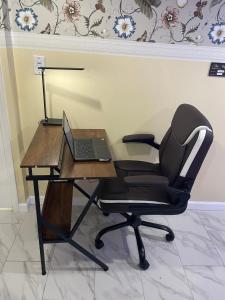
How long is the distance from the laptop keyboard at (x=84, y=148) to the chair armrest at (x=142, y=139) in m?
0.33

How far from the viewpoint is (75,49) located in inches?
62.7

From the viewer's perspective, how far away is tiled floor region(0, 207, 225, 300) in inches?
55.6

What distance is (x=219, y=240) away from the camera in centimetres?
186

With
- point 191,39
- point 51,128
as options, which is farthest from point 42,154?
point 191,39

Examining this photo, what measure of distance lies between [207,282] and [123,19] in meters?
1.77

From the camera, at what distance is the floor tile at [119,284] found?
1395 millimetres

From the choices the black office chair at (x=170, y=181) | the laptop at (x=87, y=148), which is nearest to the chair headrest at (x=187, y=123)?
the black office chair at (x=170, y=181)

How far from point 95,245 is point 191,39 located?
1575mm

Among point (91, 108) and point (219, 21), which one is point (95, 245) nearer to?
point (91, 108)

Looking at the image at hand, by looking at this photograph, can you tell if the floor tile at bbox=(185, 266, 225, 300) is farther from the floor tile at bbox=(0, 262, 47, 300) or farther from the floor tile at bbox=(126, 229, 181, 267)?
the floor tile at bbox=(0, 262, 47, 300)

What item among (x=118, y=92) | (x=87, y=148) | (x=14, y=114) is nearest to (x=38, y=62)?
(x=14, y=114)

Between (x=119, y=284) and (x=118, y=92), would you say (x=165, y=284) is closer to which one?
(x=119, y=284)

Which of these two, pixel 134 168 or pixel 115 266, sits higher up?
pixel 134 168

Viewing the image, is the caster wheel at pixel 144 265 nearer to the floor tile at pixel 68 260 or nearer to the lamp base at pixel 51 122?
the floor tile at pixel 68 260
